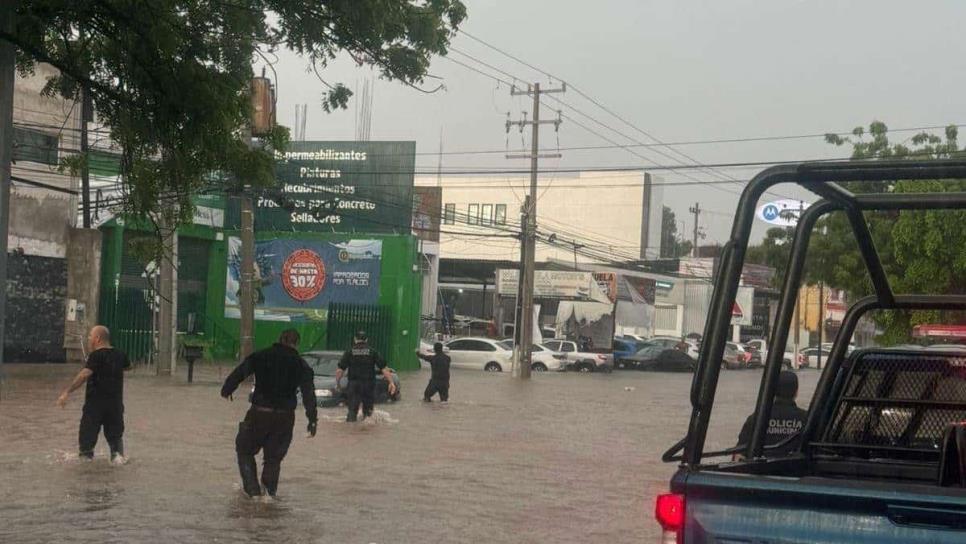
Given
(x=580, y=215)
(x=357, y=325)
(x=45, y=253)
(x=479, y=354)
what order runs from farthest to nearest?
1. (x=580, y=215)
2. (x=479, y=354)
3. (x=357, y=325)
4. (x=45, y=253)

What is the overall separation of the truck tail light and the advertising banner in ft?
122

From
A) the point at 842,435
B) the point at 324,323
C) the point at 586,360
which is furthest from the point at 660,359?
the point at 842,435

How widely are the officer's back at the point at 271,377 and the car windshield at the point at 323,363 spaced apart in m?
13.4

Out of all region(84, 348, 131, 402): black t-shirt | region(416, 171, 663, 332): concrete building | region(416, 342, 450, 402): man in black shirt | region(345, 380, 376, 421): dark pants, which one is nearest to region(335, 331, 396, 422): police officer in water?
region(345, 380, 376, 421): dark pants

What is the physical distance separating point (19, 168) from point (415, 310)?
14.7 meters

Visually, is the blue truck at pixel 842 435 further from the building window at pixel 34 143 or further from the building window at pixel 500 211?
the building window at pixel 500 211

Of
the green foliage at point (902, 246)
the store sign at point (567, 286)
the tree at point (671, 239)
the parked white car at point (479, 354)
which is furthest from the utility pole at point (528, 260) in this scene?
the tree at point (671, 239)

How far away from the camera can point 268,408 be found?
38.1 feet

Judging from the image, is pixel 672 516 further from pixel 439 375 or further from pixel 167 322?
pixel 167 322

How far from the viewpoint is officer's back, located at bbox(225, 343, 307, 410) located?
11.6m

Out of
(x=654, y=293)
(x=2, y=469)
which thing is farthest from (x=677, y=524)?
(x=654, y=293)

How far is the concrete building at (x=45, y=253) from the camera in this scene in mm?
A: 30594

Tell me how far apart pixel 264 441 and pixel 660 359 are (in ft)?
136

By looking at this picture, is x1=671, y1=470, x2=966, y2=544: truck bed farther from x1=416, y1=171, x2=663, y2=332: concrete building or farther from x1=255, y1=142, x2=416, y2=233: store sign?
x1=416, y1=171, x2=663, y2=332: concrete building
